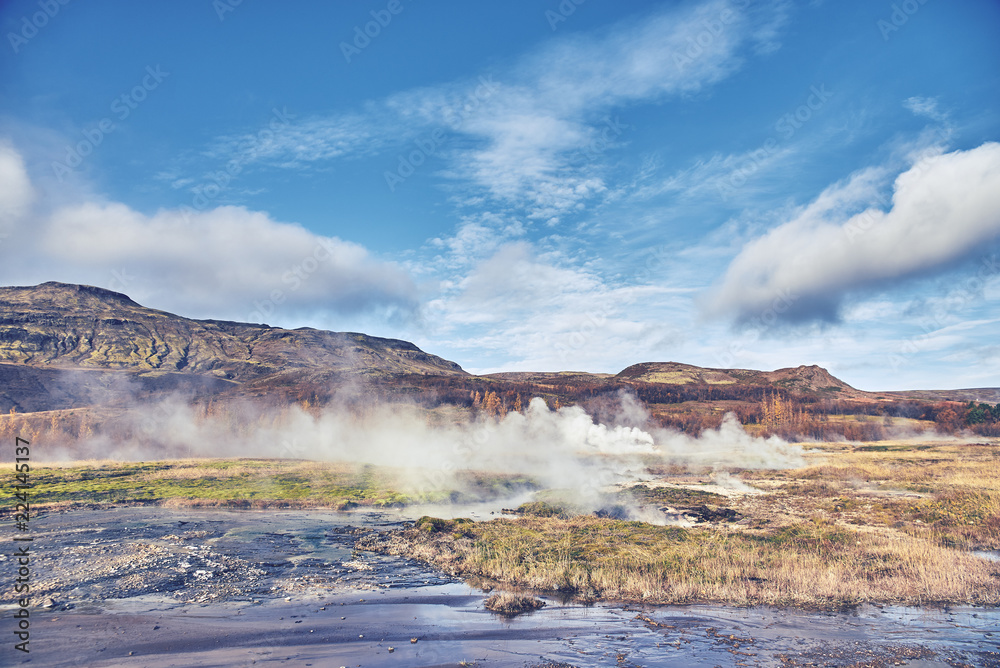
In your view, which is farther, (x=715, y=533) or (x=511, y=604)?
(x=715, y=533)

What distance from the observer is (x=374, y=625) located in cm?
1669

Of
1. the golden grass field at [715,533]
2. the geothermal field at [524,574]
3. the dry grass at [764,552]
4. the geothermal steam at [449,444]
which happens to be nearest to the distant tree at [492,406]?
the geothermal steam at [449,444]

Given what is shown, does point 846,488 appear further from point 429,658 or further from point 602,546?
point 429,658

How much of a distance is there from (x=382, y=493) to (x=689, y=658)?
36.8 meters

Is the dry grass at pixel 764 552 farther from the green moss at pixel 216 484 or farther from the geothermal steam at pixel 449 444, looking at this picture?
the green moss at pixel 216 484

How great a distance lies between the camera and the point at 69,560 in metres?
23.2

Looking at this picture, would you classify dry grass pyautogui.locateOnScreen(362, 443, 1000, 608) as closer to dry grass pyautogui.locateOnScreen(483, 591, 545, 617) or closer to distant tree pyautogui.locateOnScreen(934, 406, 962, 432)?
dry grass pyautogui.locateOnScreen(483, 591, 545, 617)

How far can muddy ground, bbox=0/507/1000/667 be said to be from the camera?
14.0 m

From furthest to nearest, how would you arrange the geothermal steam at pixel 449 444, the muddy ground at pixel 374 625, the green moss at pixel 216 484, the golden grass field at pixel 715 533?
the geothermal steam at pixel 449 444, the green moss at pixel 216 484, the golden grass field at pixel 715 533, the muddy ground at pixel 374 625

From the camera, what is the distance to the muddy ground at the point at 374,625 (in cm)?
1402

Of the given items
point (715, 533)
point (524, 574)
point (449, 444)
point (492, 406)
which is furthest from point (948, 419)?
point (524, 574)

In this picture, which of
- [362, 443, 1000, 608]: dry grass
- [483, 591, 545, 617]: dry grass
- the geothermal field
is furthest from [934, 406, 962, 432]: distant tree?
[483, 591, 545, 617]: dry grass

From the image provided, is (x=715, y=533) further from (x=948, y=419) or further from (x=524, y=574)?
(x=948, y=419)

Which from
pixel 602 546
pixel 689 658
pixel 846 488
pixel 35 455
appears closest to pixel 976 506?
pixel 846 488
